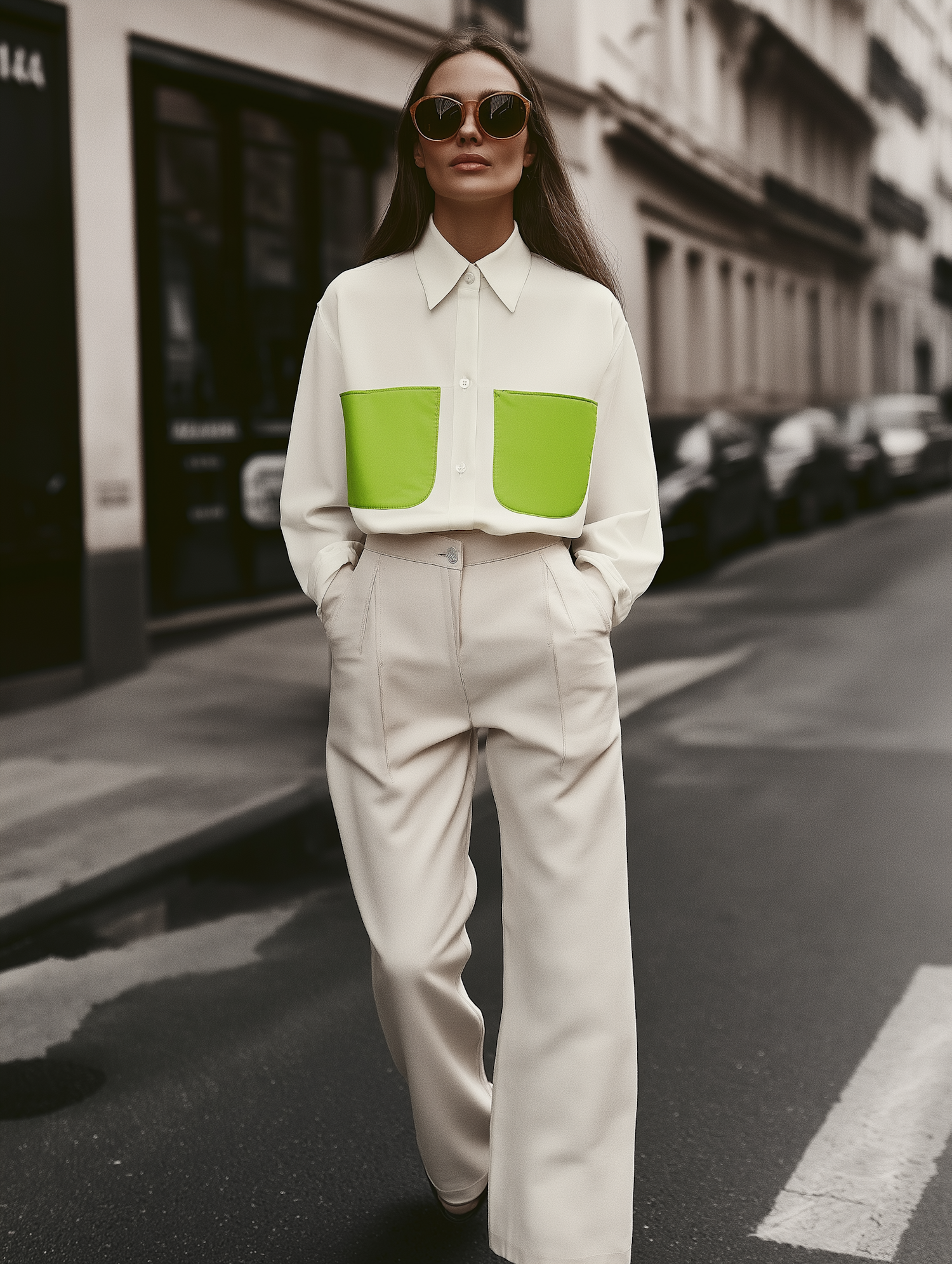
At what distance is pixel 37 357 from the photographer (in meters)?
9.69

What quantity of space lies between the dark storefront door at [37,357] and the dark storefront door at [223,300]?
1.69 metres

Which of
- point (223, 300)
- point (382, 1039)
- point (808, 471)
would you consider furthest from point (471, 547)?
point (808, 471)

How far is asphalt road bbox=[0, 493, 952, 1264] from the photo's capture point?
328 cm

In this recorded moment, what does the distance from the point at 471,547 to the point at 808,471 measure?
59.6 ft

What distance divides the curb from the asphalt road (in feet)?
0.48

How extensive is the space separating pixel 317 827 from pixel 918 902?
238 centimetres

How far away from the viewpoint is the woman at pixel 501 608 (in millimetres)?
2801

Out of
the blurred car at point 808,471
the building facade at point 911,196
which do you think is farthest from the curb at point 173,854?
the building facade at point 911,196

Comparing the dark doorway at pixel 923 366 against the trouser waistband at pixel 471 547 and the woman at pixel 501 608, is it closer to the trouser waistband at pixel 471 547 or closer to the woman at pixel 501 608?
the woman at pixel 501 608

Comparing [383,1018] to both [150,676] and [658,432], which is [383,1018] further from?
[658,432]

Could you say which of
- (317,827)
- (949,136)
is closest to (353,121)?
(317,827)

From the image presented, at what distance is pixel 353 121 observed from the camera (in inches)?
557

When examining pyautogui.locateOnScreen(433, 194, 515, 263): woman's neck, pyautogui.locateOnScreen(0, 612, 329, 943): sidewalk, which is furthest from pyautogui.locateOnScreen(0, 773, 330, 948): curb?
pyautogui.locateOnScreen(433, 194, 515, 263): woman's neck

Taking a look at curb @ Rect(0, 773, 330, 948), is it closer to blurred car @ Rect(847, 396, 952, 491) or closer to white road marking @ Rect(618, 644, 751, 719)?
white road marking @ Rect(618, 644, 751, 719)
